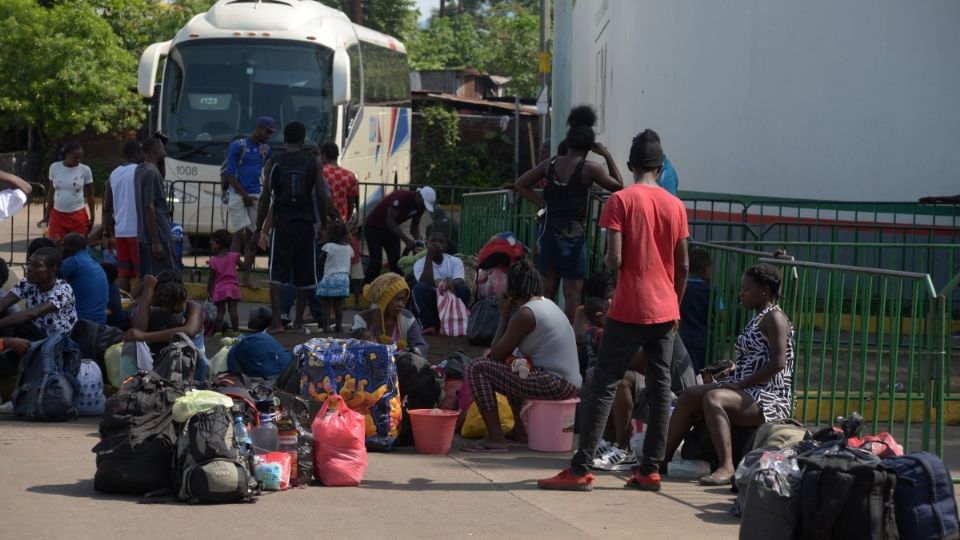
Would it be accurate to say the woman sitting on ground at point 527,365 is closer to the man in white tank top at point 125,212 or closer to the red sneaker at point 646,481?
the red sneaker at point 646,481

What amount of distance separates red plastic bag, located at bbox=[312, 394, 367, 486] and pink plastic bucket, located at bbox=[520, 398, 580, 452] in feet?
4.75

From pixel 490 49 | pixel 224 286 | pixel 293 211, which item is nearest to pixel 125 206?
pixel 224 286

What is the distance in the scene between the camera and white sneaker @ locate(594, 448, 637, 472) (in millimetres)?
8172

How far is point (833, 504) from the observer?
19.5 ft

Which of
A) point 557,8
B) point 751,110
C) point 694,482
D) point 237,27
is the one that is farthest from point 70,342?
point 557,8

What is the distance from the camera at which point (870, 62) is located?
46.4 feet

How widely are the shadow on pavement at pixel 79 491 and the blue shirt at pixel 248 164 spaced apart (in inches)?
343

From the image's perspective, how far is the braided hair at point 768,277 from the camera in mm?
7715

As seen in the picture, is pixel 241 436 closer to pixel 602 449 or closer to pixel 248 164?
pixel 602 449

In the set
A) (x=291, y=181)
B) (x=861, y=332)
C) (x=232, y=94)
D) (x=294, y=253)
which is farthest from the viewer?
(x=232, y=94)

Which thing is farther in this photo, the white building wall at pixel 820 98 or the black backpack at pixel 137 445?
the white building wall at pixel 820 98

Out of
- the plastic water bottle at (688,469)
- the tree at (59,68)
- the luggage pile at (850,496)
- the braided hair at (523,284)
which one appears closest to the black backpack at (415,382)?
the braided hair at (523,284)

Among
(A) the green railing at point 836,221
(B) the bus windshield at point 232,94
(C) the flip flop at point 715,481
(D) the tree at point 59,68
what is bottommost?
(C) the flip flop at point 715,481

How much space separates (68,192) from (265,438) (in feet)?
32.0
